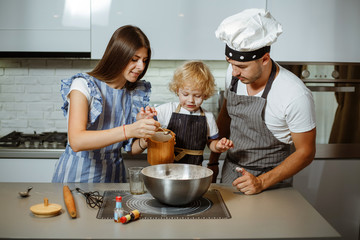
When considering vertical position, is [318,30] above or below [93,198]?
above

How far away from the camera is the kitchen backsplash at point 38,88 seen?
3.29 metres

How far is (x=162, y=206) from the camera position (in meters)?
1.47

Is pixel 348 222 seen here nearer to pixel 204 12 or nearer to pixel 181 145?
pixel 181 145

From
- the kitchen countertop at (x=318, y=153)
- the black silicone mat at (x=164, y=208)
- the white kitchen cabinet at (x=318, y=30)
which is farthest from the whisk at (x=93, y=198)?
the white kitchen cabinet at (x=318, y=30)

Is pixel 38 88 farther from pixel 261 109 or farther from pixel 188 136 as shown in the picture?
pixel 261 109

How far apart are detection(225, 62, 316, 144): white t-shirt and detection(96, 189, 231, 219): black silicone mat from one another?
1.68 feet

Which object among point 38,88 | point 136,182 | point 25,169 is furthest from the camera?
point 38,88

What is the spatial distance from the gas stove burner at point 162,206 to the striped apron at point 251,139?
0.57 m

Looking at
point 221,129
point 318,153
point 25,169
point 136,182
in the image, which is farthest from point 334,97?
point 25,169

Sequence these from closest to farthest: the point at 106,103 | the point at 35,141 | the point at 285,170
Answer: the point at 285,170
the point at 106,103
the point at 35,141

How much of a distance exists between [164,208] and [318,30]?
2.02 meters

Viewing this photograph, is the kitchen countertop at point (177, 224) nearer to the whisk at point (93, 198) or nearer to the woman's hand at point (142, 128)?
the whisk at point (93, 198)

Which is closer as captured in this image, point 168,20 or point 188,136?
point 188,136

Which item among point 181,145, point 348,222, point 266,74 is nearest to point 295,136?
point 266,74
